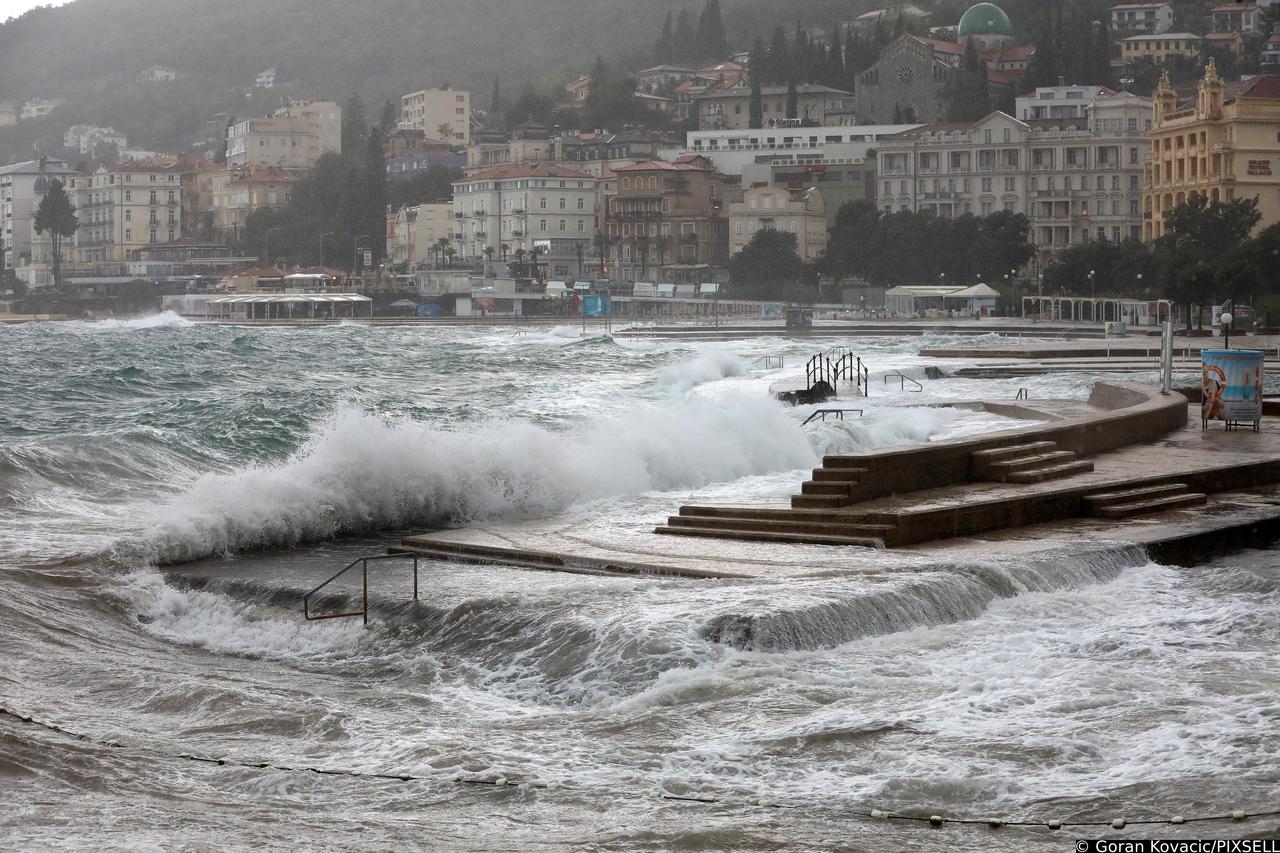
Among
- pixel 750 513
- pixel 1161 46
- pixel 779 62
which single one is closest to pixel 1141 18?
pixel 1161 46

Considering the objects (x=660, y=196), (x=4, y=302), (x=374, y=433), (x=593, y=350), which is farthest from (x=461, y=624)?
(x=4, y=302)

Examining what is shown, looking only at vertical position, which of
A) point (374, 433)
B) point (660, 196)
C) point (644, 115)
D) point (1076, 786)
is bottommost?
point (1076, 786)

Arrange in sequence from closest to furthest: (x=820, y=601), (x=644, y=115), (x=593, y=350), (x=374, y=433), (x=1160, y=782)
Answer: (x=1160, y=782)
(x=820, y=601)
(x=374, y=433)
(x=593, y=350)
(x=644, y=115)

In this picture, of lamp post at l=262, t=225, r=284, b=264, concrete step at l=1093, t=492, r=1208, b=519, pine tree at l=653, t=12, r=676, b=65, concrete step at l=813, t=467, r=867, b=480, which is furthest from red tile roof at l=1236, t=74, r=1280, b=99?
pine tree at l=653, t=12, r=676, b=65

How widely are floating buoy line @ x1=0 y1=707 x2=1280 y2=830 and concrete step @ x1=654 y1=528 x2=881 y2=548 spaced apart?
6080 millimetres

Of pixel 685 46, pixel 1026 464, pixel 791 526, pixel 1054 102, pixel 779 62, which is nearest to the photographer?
pixel 791 526

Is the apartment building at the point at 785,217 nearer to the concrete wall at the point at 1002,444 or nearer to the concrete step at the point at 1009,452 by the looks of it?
the concrete wall at the point at 1002,444

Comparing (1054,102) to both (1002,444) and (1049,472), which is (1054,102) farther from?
(1049,472)

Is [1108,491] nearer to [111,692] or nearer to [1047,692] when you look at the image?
[1047,692]

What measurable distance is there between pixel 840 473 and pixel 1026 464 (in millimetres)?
2604

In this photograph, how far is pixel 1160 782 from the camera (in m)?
8.52

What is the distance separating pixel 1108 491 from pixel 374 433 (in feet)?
25.4

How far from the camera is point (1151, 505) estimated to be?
1605 cm

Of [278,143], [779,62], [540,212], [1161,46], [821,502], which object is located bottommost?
[821,502]
